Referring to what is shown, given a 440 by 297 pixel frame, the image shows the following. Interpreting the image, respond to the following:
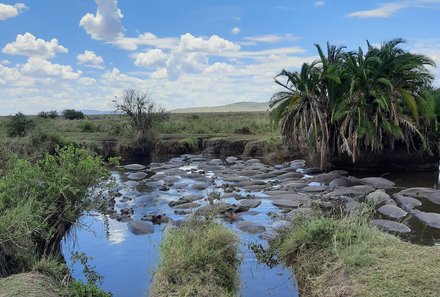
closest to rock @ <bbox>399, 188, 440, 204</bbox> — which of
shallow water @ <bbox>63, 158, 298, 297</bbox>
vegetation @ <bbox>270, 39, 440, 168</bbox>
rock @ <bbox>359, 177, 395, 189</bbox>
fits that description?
rock @ <bbox>359, 177, 395, 189</bbox>

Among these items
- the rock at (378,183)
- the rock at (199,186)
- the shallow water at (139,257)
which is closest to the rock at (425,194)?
the rock at (378,183)

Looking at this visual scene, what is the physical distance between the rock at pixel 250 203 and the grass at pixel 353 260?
803 cm

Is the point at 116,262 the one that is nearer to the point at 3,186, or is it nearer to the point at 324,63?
the point at 3,186

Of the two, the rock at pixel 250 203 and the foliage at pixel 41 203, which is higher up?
the foliage at pixel 41 203

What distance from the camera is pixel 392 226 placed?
1556 cm

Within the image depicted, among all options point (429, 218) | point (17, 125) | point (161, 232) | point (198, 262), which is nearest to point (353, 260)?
point (198, 262)

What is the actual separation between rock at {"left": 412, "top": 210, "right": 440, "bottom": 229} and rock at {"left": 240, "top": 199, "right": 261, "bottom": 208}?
6702mm

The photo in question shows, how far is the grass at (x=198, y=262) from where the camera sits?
937 centimetres

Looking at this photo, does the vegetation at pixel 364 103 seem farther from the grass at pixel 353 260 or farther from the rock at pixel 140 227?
the grass at pixel 353 260

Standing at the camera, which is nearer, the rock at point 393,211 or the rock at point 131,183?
the rock at point 393,211

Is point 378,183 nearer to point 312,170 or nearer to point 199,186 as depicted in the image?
point 312,170

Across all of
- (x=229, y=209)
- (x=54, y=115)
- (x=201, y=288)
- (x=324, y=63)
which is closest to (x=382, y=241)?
(x=201, y=288)

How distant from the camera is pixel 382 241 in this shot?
1041cm

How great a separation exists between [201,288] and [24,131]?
39.6 meters
